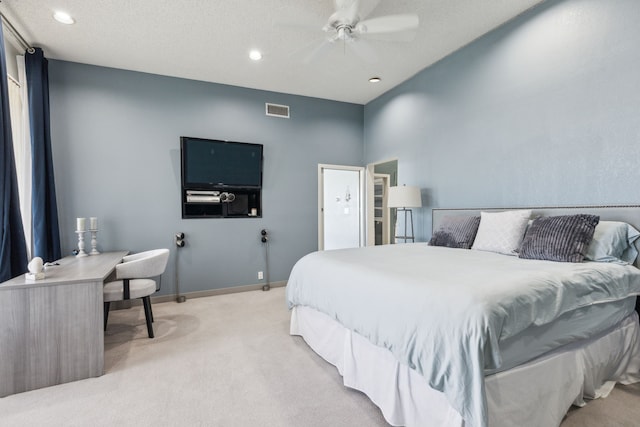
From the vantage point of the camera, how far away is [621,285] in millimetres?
1927

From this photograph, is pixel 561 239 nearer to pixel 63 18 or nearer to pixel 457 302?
pixel 457 302

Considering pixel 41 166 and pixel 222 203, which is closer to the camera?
pixel 41 166

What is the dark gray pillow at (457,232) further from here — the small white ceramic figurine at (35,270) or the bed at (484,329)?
the small white ceramic figurine at (35,270)

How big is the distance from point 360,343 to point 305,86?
3850 millimetres

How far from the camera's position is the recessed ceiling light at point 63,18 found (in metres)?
2.74

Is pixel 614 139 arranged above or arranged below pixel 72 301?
above

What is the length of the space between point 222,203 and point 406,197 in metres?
2.64

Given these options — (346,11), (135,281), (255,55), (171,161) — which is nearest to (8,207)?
(135,281)

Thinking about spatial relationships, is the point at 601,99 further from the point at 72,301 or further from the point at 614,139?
the point at 72,301

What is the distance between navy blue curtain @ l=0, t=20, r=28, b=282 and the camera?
2523 mm

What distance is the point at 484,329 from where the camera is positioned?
1.24 m

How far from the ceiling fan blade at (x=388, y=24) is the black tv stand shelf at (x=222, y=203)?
279 centimetres

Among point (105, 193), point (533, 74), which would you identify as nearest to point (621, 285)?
point (533, 74)

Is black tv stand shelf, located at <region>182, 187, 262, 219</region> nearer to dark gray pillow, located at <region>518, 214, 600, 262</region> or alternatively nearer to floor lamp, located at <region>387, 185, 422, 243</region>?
floor lamp, located at <region>387, 185, 422, 243</region>
